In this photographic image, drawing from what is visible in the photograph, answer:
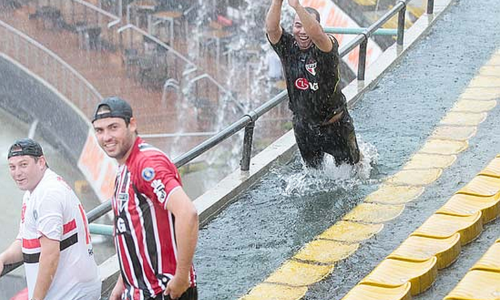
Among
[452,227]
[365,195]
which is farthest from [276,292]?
[365,195]

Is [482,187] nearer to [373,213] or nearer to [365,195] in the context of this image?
[373,213]

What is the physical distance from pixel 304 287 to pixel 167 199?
7.60 feet

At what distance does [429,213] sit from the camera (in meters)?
7.90

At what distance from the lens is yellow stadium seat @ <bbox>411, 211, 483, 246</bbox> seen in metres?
7.00

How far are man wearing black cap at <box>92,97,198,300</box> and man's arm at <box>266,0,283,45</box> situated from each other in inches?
122

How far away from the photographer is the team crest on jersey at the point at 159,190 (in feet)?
15.4

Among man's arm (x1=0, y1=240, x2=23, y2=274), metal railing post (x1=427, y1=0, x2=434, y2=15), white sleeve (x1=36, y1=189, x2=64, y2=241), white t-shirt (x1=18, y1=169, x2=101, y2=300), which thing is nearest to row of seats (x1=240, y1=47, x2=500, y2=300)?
white t-shirt (x1=18, y1=169, x2=101, y2=300)

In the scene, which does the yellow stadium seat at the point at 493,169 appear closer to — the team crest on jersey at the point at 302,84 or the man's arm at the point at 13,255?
the team crest on jersey at the point at 302,84

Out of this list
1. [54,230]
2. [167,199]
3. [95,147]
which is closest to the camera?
[167,199]

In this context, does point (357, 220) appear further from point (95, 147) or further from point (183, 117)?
point (183, 117)

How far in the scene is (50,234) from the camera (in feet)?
17.8

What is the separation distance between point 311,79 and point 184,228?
3.81m

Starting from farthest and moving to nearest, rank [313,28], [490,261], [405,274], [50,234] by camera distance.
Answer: [313,28], [405,274], [490,261], [50,234]

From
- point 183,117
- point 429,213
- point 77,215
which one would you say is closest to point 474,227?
point 429,213
